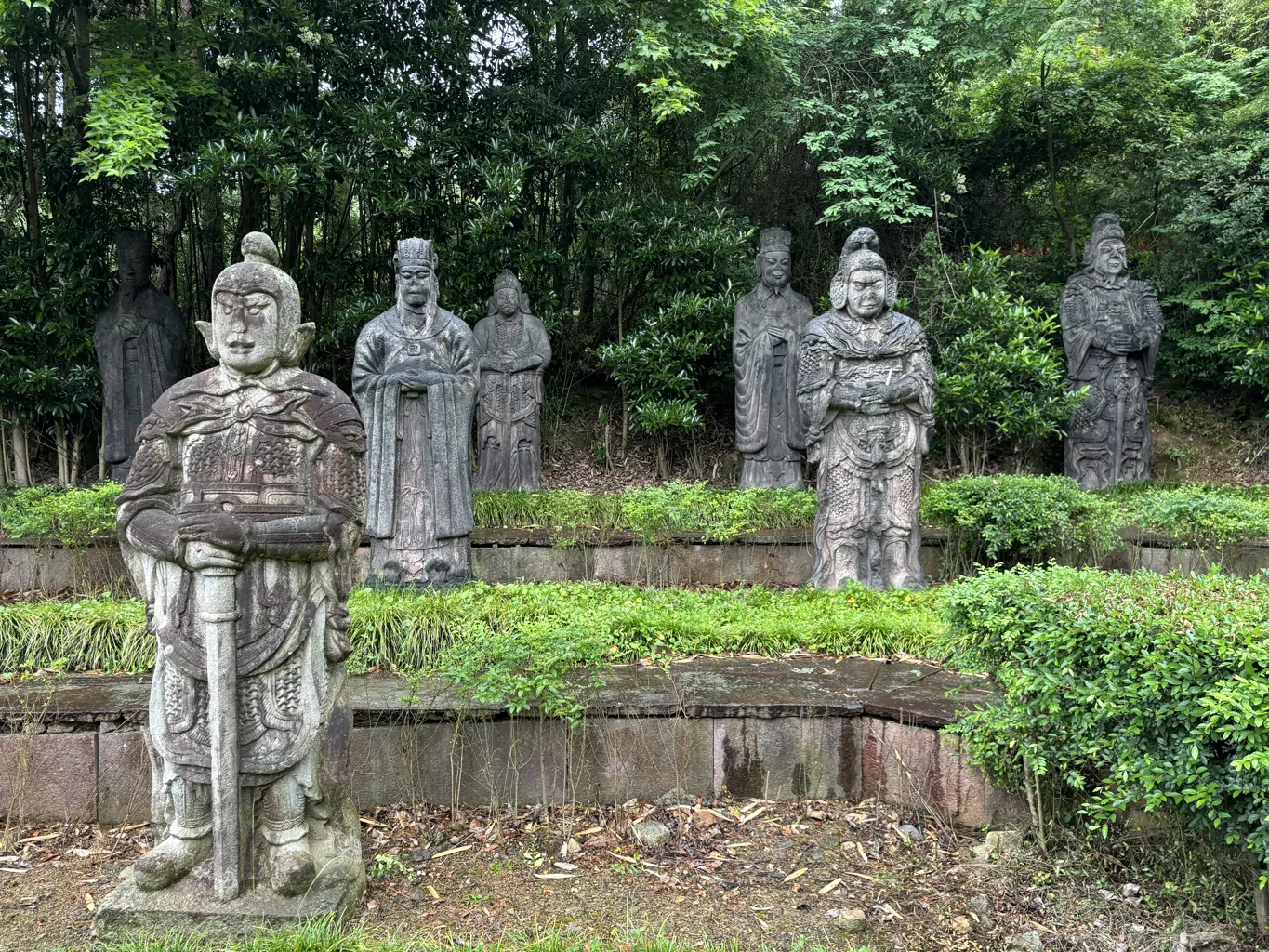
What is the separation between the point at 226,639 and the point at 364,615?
6.72 feet

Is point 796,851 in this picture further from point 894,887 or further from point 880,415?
point 880,415


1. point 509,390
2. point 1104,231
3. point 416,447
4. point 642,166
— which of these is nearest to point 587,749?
point 416,447

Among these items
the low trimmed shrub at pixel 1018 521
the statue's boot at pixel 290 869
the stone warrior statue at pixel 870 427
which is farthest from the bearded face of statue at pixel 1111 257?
the statue's boot at pixel 290 869

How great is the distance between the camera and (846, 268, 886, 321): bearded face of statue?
22.1 ft

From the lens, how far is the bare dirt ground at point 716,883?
3219 mm

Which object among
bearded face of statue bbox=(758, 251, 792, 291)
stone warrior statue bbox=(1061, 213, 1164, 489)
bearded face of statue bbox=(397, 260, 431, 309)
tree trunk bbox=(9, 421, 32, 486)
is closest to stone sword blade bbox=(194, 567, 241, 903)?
bearded face of statue bbox=(397, 260, 431, 309)

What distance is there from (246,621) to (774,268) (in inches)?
318

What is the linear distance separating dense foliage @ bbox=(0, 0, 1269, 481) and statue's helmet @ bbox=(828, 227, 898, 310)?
3.11 metres

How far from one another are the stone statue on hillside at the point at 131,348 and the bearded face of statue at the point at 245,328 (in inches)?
291

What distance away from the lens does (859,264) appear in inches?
267

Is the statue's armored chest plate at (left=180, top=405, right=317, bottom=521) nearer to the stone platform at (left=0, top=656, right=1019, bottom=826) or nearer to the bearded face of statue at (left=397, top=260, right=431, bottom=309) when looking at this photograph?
the stone platform at (left=0, top=656, right=1019, bottom=826)

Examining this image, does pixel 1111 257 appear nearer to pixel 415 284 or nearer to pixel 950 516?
pixel 950 516

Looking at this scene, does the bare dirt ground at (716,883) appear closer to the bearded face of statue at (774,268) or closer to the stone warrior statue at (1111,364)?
the bearded face of statue at (774,268)

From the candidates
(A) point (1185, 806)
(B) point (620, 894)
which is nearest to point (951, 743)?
(A) point (1185, 806)
